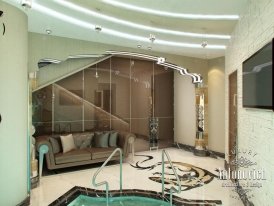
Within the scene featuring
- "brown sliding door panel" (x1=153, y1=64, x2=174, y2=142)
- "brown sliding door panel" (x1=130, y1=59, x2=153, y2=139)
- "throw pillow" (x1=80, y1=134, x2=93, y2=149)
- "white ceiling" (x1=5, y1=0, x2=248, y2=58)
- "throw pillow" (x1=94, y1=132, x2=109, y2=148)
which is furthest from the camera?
"brown sliding door panel" (x1=153, y1=64, x2=174, y2=142)

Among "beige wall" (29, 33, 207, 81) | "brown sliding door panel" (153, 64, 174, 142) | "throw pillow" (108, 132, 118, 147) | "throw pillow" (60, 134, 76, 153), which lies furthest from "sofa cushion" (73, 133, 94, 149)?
"brown sliding door panel" (153, 64, 174, 142)

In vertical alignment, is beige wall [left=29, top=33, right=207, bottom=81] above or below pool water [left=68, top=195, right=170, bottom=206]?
above

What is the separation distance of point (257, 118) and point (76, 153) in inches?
160

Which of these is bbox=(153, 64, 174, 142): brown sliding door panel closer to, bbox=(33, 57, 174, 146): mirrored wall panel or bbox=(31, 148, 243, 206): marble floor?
bbox=(33, 57, 174, 146): mirrored wall panel

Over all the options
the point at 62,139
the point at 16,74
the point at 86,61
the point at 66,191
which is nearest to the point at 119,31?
the point at 86,61

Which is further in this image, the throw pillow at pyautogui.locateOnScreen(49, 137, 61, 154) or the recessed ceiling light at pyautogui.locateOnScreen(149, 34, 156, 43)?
the throw pillow at pyautogui.locateOnScreen(49, 137, 61, 154)

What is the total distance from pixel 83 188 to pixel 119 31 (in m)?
3.16

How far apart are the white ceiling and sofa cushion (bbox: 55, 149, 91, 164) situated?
2660 millimetres

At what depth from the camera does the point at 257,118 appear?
2.90 metres

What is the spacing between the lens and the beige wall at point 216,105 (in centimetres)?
682

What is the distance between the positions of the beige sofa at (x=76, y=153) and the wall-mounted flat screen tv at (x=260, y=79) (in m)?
3.76

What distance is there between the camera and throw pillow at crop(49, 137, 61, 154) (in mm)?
5416

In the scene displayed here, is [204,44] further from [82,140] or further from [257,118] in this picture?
[82,140]

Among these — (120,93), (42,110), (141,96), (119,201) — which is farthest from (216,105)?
(42,110)
